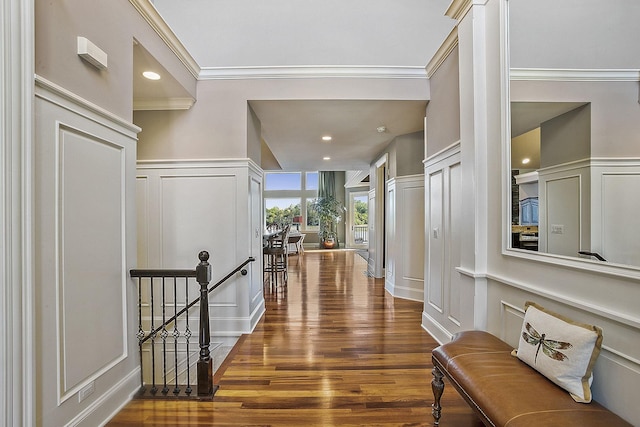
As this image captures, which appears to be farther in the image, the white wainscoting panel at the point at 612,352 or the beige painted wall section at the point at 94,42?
the beige painted wall section at the point at 94,42

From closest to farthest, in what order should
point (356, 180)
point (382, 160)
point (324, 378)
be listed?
point (324, 378)
point (382, 160)
point (356, 180)

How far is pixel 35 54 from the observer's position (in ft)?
4.55

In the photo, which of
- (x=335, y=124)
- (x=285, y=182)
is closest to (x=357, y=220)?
(x=285, y=182)

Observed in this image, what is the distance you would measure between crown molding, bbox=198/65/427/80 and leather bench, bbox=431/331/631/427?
2.85 meters

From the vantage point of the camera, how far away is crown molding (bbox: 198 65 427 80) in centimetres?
324

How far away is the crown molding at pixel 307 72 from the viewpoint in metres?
3.24

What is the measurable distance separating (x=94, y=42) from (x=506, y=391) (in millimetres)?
2894

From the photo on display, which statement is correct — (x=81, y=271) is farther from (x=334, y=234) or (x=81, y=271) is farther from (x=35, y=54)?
(x=334, y=234)

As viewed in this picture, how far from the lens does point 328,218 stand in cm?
1167

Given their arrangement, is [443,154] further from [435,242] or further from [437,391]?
[437,391]

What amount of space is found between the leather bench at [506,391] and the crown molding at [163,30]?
10.5 ft

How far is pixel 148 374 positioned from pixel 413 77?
15.0ft

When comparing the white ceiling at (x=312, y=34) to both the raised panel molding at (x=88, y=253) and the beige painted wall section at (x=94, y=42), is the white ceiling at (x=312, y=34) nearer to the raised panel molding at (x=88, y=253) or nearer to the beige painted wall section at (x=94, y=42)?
the beige painted wall section at (x=94, y=42)


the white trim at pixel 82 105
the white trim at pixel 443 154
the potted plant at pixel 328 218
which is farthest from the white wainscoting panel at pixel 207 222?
the potted plant at pixel 328 218
